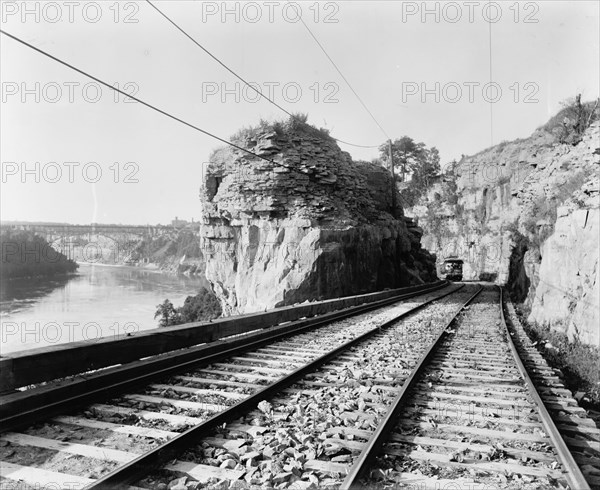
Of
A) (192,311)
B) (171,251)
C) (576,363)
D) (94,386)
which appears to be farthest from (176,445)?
(171,251)

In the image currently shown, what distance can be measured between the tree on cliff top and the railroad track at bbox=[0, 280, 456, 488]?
78.7 meters

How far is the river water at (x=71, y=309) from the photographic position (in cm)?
4419

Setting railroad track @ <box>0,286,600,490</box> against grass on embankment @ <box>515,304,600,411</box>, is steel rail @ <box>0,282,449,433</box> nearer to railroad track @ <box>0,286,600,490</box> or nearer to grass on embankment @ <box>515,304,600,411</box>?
railroad track @ <box>0,286,600,490</box>

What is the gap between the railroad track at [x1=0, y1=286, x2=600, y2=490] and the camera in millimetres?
3201

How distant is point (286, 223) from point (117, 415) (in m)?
14.7

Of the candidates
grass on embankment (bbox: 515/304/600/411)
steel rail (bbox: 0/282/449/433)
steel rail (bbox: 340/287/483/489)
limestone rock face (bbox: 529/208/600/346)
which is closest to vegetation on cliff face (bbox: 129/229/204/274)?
limestone rock face (bbox: 529/208/600/346)

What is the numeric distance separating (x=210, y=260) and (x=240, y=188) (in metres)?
4.84

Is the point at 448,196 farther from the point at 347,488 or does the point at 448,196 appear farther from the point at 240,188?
the point at 347,488

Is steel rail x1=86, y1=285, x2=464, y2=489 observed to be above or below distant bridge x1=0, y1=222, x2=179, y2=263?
below

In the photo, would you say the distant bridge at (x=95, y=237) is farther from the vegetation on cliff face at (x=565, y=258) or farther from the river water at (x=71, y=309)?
the vegetation on cliff face at (x=565, y=258)

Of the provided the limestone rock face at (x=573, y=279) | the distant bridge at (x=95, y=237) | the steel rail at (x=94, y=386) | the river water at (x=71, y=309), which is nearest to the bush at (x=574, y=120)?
the limestone rock face at (x=573, y=279)

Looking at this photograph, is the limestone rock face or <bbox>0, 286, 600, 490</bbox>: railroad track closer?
<bbox>0, 286, 600, 490</bbox>: railroad track

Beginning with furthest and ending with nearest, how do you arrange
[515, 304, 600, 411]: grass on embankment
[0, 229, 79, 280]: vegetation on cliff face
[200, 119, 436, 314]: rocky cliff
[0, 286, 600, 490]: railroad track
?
[0, 229, 79, 280]: vegetation on cliff face, [200, 119, 436, 314]: rocky cliff, [515, 304, 600, 411]: grass on embankment, [0, 286, 600, 490]: railroad track

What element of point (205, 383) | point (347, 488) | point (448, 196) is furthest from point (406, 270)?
point (448, 196)
